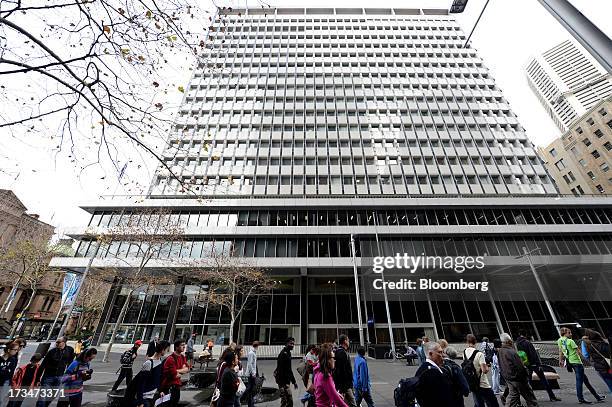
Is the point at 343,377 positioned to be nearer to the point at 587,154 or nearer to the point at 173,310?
the point at 173,310

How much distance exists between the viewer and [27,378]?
555 centimetres

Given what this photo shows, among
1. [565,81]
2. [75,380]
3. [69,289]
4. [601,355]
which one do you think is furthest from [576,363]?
[565,81]

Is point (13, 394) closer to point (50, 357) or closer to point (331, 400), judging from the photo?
point (50, 357)

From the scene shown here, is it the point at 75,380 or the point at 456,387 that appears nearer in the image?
the point at 456,387

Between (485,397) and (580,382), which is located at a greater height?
(580,382)

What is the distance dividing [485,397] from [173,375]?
651 cm

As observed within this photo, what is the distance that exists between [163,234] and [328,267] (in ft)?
47.4

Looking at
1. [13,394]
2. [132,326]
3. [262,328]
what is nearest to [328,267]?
[262,328]

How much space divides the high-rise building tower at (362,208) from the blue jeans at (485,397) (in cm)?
1589

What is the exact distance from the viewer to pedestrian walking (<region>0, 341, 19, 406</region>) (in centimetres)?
553

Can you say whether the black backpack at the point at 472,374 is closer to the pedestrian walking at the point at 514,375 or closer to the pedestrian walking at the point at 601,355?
the pedestrian walking at the point at 514,375

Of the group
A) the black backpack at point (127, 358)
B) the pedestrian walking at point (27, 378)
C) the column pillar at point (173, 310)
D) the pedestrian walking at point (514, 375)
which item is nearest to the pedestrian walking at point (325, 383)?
the pedestrian walking at point (514, 375)

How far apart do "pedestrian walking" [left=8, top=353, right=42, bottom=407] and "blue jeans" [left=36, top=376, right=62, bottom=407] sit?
111mm

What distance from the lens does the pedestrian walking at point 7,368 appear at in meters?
5.53
